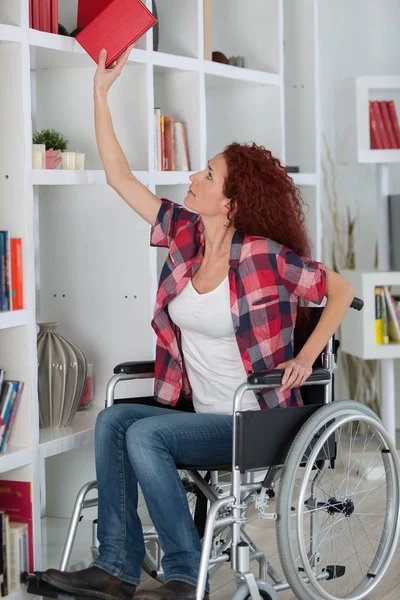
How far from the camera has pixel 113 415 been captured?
100 inches

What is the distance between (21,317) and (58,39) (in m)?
0.77

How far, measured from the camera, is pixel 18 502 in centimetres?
264

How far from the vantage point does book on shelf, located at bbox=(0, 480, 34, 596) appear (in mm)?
2568

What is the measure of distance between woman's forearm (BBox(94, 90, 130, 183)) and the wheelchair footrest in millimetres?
1096

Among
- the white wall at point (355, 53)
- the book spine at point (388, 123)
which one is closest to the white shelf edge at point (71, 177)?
the book spine at point (388, 123)

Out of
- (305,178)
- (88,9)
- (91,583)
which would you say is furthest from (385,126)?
(91,583)

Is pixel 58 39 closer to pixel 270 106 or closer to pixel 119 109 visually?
pixel 119 109

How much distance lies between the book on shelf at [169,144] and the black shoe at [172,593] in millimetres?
1415

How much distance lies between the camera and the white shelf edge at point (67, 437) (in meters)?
2.69

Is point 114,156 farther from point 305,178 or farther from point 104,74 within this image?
point 305,178

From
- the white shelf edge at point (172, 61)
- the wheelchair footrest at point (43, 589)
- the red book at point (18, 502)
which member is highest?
the white shelf edge at point (172, 61)

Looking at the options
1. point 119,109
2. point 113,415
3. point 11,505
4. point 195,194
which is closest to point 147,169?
point 119,109

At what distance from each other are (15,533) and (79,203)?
1084mm

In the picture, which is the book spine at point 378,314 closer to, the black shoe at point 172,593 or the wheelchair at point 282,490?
the wheelchair at point 282,490
